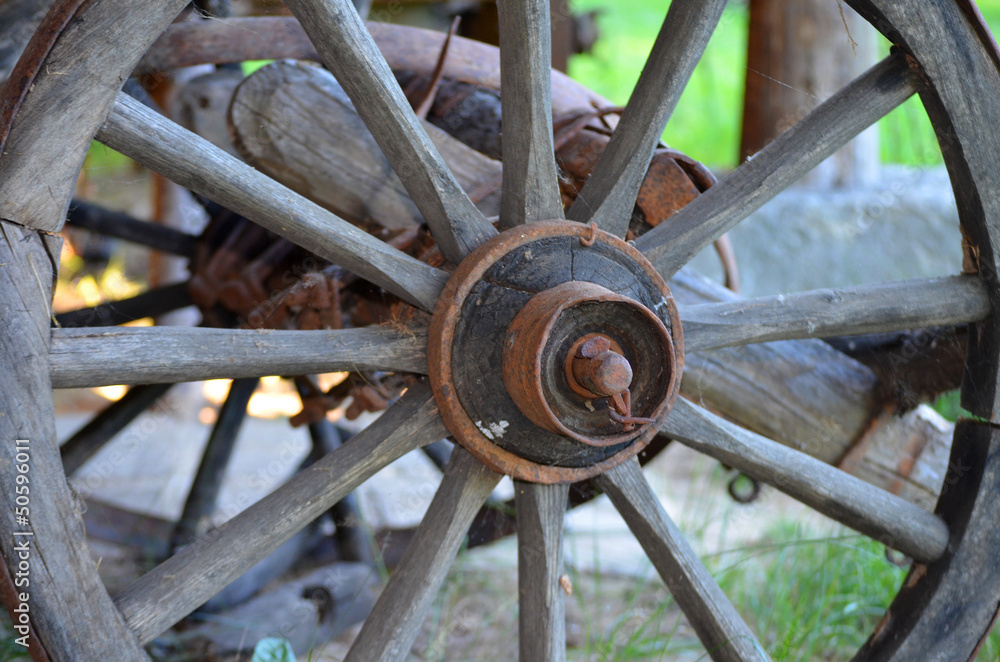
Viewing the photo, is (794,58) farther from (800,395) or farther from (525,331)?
(525,331)

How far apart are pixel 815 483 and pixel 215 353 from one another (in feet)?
2.79

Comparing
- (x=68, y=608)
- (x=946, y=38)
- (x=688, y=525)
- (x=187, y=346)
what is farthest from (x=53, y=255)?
(x=688, y=525)

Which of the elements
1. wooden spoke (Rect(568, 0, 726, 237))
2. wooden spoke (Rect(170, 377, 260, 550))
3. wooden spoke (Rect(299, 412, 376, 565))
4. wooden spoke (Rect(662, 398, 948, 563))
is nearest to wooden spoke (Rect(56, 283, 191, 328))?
wooden spoke (Rect(170, 377, 260, 550))

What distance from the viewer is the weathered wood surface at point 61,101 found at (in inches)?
33.6

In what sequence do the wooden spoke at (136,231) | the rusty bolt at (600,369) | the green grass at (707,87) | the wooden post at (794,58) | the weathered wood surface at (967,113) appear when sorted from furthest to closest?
1. the green grass at (707,87)
2. the wooden post at (794,58)
3. the wooden spoke at (136,231)
4. the weathered wood surface at (967,113)
5. the rusty bolt at (600,369)

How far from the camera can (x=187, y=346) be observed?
96 cm

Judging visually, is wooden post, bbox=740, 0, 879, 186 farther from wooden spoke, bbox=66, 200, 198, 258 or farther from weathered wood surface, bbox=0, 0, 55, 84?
weathered wood surface, bbox=0, 0, 55, 84

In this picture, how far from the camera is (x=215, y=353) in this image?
973mm

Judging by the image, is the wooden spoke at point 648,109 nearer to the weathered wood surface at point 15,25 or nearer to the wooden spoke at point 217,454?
the weathered wood surface at point 15,25

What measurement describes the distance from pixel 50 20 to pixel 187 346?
0.37 m

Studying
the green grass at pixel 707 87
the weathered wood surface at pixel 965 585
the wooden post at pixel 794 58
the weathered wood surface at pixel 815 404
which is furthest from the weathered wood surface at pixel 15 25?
the wooden post at pixel 794 58

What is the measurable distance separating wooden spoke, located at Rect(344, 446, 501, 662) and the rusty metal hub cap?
0.06 m

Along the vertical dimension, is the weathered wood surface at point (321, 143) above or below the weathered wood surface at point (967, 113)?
above

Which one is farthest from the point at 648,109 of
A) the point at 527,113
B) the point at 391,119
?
the point at 391,119
